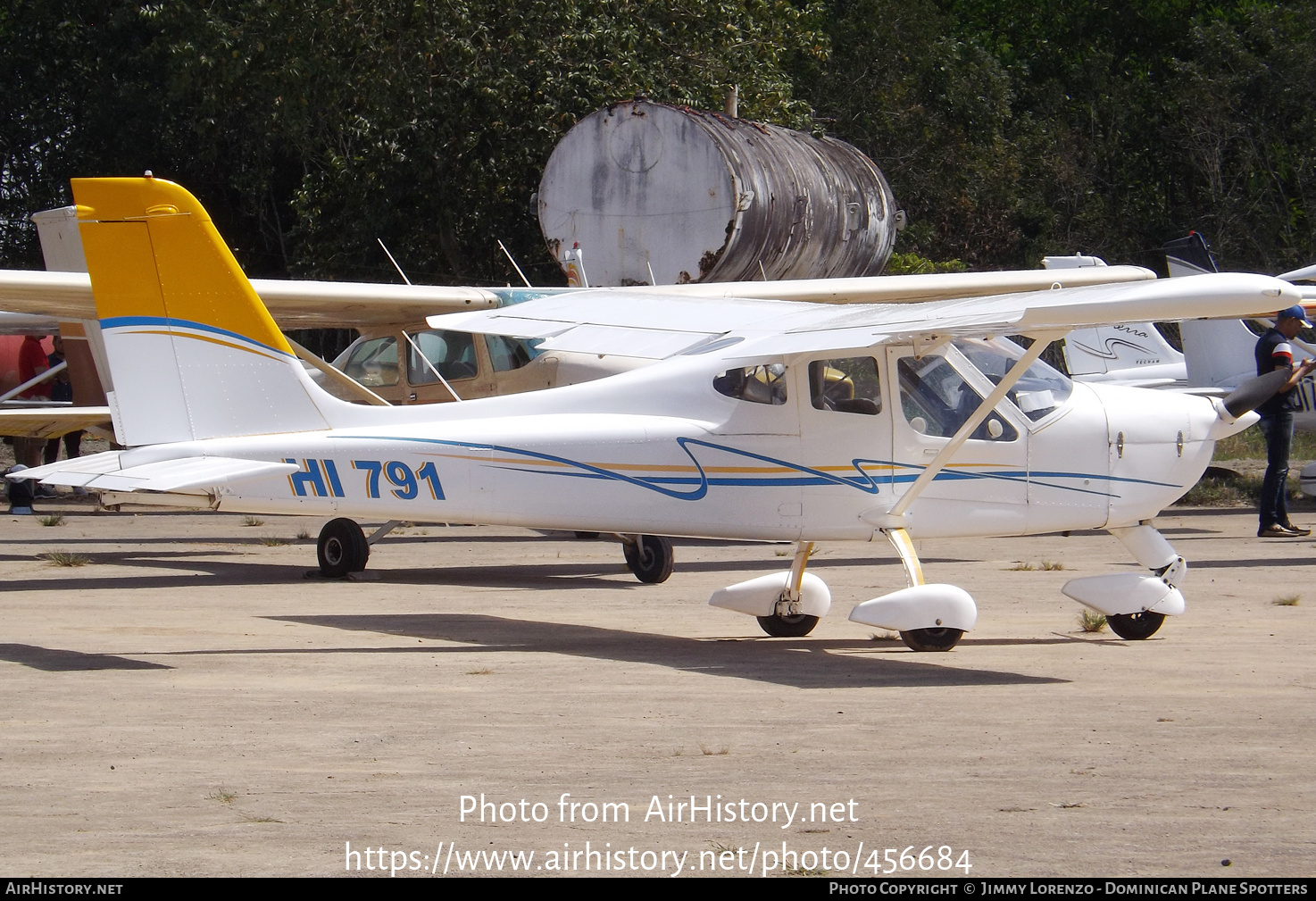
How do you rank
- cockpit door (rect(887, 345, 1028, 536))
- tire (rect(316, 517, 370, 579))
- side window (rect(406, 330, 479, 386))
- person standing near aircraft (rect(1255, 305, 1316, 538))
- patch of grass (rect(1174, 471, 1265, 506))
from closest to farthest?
cockpit door (rect(887, 345, 1028, 536)) → tire (rect(316, 517, 370, 579)) → side window (rect(406, 330, 479, 386)) → person standing near aircraft (rect(1255, 305, 1316, 538)) → patch of grass (rect(1174, 471, 1265, 506))

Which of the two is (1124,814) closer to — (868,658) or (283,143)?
(868,658)

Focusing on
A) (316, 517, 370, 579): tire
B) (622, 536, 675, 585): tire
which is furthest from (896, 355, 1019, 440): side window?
(316, 517, 370, 579): tire

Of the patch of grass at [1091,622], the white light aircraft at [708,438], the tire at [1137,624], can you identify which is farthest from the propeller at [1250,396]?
the patch of grass at [1091,622]

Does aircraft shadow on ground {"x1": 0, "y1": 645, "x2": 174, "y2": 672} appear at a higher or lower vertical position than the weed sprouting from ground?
higher

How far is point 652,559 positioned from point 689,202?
6891mm

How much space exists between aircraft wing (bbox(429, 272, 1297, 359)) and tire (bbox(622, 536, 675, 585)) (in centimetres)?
244

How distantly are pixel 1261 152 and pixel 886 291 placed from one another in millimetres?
20367

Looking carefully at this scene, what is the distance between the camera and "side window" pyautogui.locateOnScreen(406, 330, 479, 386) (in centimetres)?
1333

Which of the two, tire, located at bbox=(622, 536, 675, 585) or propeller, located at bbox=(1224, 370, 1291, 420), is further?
tire, located at bbox=(622, 536, 675, 585)

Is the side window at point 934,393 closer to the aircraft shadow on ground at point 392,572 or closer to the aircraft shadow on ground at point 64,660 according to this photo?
the aircraft shadow on ground at point 392,572

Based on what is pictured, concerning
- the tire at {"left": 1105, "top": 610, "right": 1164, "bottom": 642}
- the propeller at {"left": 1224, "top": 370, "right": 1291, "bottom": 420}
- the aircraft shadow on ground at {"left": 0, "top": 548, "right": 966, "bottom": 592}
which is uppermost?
the propeller at {"left": 1224, "top": 370, "right": 1291, "bottom": 420}

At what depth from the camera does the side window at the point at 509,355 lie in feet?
43.0

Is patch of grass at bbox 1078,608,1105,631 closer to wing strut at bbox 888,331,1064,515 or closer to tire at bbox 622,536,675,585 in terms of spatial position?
wing strut at bbox 888,331,1064,515
